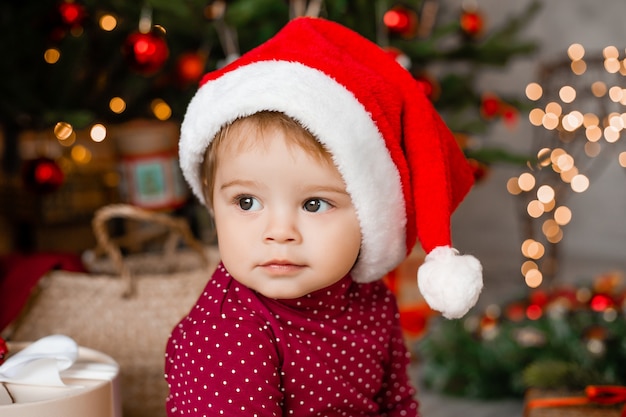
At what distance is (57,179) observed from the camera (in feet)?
5.56

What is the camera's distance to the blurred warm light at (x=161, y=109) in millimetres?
2016

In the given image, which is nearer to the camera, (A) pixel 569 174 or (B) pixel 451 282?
(B) pixel 451 282

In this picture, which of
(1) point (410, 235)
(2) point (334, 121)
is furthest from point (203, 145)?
(1) point (410, 235)

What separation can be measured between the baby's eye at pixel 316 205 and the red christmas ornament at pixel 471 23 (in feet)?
4.59

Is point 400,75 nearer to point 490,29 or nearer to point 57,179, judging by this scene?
point 57,179

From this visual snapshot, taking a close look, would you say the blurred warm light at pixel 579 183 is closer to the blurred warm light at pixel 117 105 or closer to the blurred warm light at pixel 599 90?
the blurred warm light at pixel 599 90

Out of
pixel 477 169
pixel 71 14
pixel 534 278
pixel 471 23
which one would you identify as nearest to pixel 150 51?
pixel 71 14

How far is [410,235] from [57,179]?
96 cm

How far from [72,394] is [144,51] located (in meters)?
0.84

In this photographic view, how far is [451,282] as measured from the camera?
33.9 inches

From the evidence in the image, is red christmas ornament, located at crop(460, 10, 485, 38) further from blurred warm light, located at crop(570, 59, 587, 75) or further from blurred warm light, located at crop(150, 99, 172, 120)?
blurred warm light, located at crop(150, 99, 172, 120)

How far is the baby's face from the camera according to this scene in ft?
2.87

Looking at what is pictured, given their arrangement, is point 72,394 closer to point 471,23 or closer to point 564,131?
point 471,23

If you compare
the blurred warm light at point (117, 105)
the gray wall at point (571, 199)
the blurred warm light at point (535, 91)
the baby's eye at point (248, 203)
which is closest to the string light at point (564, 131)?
the blurred warm light at point (535, 91)
